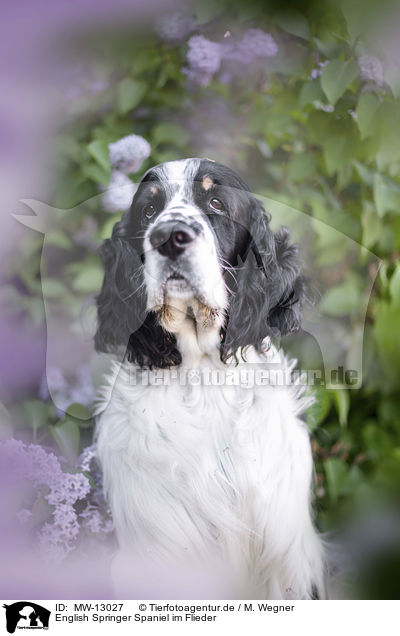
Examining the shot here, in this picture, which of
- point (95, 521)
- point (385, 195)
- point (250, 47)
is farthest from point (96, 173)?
point (95, 521)

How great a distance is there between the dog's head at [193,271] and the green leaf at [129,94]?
16cm

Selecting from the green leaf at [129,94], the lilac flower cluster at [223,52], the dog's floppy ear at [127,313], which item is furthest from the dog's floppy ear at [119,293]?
the lilac flower cluster at [223,52]

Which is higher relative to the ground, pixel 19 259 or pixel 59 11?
pixel 59 11

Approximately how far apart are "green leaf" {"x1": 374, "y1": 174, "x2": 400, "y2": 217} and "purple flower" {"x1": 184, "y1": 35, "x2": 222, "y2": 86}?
0.41 m

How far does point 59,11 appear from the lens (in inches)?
44.7

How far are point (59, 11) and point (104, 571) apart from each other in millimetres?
1162

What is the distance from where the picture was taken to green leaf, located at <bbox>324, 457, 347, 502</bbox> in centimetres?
119

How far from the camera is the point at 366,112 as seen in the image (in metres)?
1.15

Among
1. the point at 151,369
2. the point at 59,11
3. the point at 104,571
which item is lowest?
the point at 104,571

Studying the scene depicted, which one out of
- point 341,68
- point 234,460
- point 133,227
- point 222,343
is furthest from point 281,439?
point 341,68

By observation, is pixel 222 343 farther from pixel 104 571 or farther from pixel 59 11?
pixel 59 11

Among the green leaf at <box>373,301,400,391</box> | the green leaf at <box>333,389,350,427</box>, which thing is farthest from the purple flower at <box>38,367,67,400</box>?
the green leaf at <box>373,301,400,391</box>

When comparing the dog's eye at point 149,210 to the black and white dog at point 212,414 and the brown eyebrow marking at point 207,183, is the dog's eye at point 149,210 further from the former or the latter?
the brown eyebrow marking at point 207,183

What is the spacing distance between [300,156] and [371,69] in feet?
0.74
